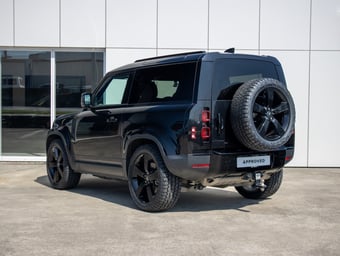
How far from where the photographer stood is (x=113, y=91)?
276 inches

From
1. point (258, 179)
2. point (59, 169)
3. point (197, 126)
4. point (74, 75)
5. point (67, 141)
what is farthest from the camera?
point (74, 75)

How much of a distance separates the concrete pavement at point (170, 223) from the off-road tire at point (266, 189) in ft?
0.47

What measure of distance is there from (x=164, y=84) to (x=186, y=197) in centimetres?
193

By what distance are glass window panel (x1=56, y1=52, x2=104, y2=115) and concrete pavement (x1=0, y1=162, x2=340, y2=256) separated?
11.3ft

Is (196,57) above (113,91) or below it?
above

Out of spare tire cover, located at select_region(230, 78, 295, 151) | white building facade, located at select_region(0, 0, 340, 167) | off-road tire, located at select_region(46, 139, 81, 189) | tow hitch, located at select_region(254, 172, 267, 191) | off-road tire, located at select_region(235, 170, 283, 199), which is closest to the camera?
spare tire cover, located at select_region(230, 78, 295, 151)

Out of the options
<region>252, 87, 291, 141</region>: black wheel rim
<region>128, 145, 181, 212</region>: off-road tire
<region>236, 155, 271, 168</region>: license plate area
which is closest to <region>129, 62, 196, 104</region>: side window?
<region>128, 145, 181, 212</region>: off-road tire

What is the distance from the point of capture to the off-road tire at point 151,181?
572cm

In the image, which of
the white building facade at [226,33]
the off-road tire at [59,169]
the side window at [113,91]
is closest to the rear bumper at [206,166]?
the side window at [113,91]

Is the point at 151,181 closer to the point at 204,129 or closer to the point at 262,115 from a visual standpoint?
the point at 204,129

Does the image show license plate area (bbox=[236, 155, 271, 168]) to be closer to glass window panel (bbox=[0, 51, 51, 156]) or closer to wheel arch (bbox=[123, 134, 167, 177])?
wheel arch (bbox=[123, 134, 167, 177])

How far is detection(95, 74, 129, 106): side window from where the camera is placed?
678cm

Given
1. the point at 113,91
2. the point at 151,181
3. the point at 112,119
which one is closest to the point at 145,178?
the point at 151,181

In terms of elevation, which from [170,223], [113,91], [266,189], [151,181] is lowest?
[170,223]
